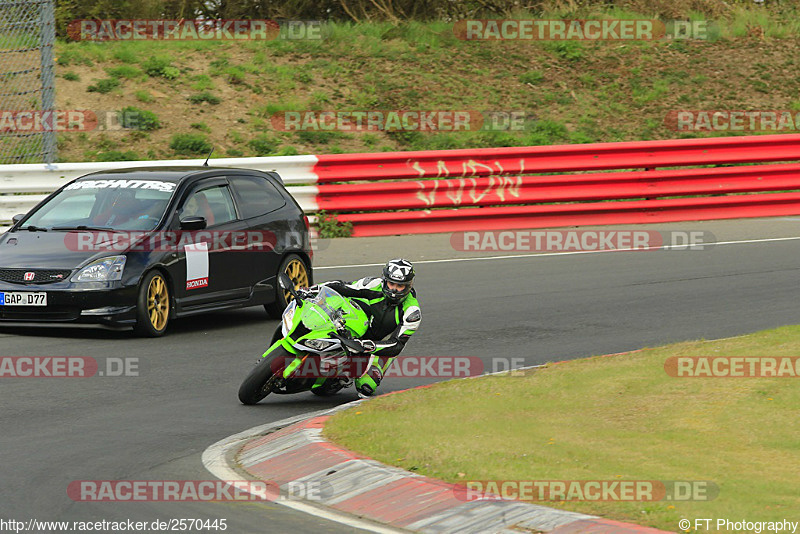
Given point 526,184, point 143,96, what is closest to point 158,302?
point 526,184

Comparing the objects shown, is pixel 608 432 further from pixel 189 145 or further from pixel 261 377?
pixel 189 145

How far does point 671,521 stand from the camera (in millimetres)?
5965

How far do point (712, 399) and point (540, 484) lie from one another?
103 inches

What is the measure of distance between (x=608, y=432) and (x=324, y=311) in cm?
247

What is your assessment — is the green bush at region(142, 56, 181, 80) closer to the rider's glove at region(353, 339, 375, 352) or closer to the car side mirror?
the car side mirror

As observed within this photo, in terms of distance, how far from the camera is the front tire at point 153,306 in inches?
463

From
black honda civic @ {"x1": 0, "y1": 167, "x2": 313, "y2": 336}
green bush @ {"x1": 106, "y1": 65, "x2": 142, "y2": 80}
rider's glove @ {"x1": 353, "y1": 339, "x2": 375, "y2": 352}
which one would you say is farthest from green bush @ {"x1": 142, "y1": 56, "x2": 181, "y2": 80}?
rider's glove @ {"x1": 353, "y1": 339, "x2": 375, "y2": 352}

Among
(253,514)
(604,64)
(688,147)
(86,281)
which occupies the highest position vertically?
(604,64)

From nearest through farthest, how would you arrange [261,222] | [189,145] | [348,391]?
[348,391] → [261,222] → [189,145]

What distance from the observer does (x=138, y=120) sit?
74.8 feet

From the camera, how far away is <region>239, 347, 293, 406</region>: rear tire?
942 cm

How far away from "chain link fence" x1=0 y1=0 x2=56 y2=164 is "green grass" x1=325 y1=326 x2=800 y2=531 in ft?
38.8

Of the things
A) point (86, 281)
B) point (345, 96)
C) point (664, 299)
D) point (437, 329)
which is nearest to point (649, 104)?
point (345, 96)

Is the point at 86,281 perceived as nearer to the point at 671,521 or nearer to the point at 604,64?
the point at 671,521
